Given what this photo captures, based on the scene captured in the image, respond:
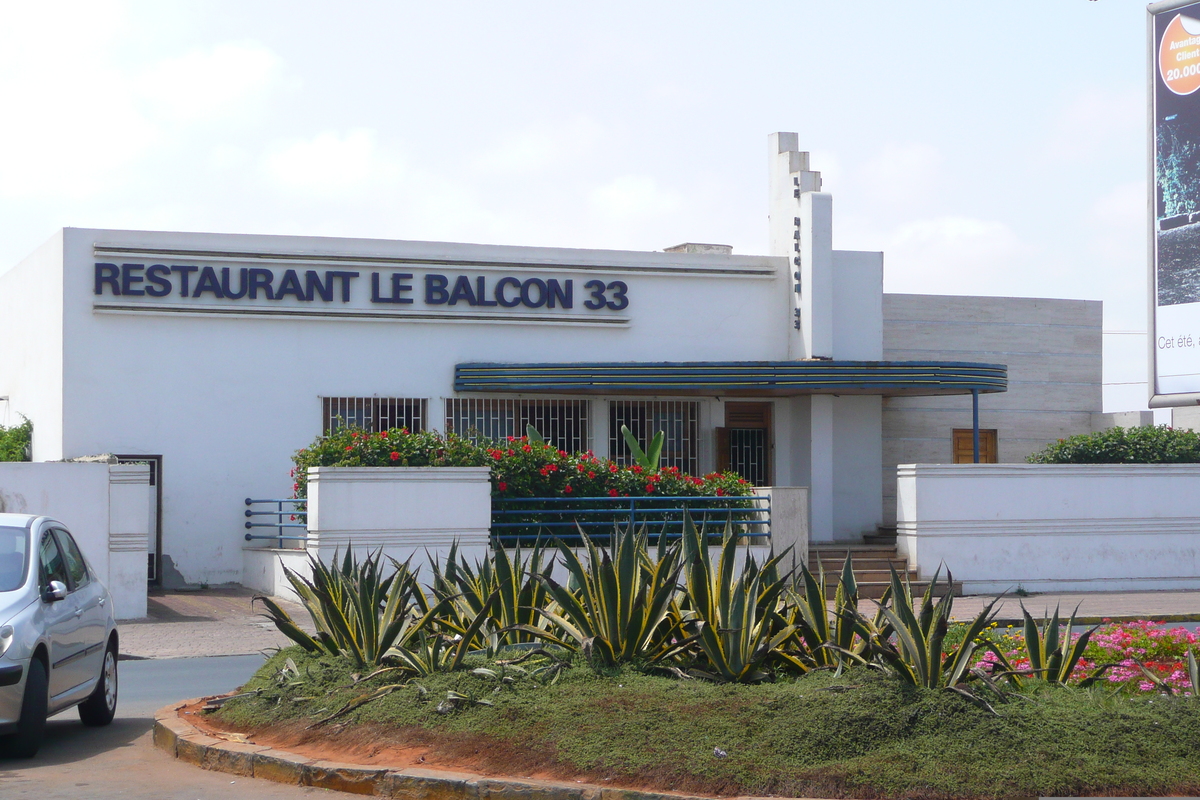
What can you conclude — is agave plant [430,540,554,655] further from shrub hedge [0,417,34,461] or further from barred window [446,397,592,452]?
shrub hedge [0,417,34,461]

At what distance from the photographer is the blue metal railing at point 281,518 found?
20156 millimetres

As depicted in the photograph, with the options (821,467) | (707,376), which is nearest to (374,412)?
(707,376)

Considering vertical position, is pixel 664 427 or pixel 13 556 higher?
pixel 664 427

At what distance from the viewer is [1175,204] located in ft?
69.5

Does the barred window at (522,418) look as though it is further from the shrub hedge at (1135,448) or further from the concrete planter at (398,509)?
the shrub hedge at (1135,448)

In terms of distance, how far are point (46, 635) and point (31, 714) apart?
495 millimetres

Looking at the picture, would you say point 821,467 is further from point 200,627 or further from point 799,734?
point 799,734

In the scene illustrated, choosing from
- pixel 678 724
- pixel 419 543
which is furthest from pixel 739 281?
pixel 678 724

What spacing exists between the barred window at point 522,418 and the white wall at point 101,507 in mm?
6855

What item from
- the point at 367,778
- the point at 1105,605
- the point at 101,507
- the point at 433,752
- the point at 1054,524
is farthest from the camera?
the point at 1054,524

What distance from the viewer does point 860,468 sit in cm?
2523

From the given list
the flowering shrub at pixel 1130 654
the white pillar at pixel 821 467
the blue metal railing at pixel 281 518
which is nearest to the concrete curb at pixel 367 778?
the flowering shrub at pixel 1130 654

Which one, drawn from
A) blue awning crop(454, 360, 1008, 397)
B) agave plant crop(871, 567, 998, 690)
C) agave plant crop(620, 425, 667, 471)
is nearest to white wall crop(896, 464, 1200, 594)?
blue awning crop(454, 360, 1008, 397)

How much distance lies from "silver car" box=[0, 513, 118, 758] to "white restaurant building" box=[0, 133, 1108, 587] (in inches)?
487
